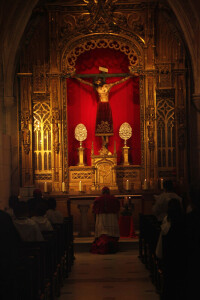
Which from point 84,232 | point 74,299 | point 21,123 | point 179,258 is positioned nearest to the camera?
point 179,258

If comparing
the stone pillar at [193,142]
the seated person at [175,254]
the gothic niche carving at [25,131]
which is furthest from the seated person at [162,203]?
the gothic niche carving at [25,131]

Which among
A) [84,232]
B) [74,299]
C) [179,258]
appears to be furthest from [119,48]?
[179,258]

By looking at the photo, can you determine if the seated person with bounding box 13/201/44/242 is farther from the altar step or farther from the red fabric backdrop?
the red fabric backdrop

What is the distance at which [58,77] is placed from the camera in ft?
57.1

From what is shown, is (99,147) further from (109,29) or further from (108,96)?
(109,29)

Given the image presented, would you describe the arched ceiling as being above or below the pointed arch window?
above

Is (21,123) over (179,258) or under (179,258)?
over

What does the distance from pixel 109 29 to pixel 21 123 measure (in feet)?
13.0

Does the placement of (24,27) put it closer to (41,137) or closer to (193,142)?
(41,137)

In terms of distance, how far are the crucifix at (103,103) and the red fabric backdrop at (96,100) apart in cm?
49

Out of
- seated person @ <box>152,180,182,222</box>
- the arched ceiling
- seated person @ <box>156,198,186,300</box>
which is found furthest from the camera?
the arched ceiling

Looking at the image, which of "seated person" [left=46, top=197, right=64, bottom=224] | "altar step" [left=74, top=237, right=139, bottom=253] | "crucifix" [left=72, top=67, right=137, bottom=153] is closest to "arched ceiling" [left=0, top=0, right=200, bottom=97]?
"crucifix" [left=72, top=67, right=137, bottom=153]

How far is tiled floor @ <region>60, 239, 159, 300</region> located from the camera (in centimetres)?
834

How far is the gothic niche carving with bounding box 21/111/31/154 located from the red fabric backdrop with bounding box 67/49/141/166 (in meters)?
1.45
